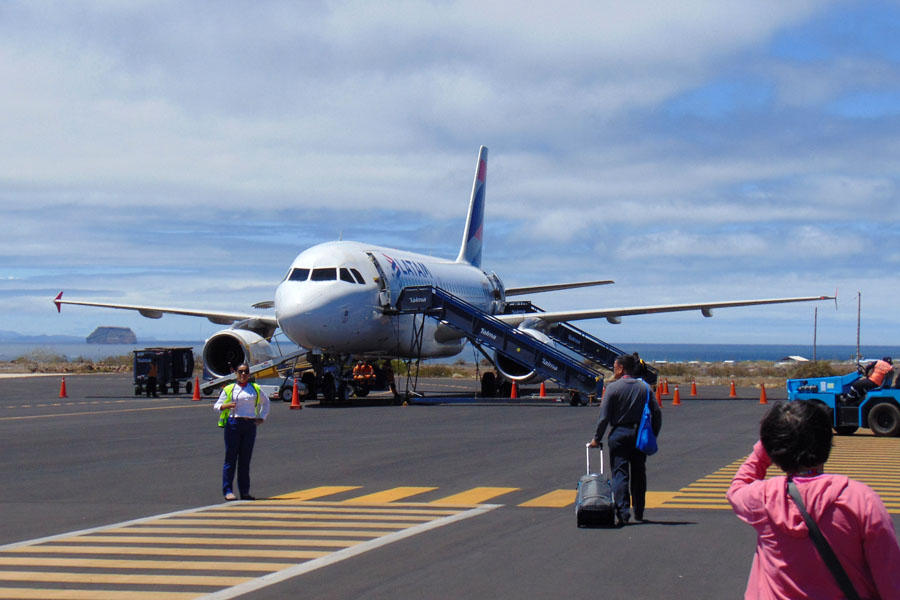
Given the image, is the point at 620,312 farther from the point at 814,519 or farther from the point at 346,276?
the point at 814,519

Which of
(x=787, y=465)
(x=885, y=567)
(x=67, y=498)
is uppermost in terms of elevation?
(x=787, y=465)

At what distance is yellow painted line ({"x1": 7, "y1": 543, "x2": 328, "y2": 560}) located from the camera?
914cm

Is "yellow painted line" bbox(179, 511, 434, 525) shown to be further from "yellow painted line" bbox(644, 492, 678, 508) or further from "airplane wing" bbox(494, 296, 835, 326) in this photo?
"airplane wing" bbox(494, 296, 835, 326)

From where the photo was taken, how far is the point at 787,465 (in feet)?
13.1

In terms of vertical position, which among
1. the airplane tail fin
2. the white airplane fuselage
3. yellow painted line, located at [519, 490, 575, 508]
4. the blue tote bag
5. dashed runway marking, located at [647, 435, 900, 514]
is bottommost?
yellow painted line, located at [519, 490, 575, 508]

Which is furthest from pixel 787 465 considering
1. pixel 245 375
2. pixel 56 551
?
pixel 245 375

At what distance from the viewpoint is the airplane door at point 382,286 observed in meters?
32.3

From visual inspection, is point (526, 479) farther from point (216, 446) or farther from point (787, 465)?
point (787, 465)

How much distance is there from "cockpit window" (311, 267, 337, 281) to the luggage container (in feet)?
31.7

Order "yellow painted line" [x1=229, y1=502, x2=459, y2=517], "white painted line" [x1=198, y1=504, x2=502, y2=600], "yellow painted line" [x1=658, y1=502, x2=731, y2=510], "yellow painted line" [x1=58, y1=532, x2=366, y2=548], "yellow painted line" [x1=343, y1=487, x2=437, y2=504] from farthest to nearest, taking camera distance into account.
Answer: "yellow painted line" [x1=343, y1=487, x2=437, y2=504]
"yellow painted line" [x1=658, y1=502, x2=731, y2=510]
"yellow painted line" [x1=229, y1=502, x2=459, y2=517]
"yellow painted line" [x1=58, y1=532, x2=366, y2=548]
"white painted line" [x1=198, y1=504, x2=502, y2=600]

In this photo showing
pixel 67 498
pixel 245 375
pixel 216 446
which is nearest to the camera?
pixel 67 498

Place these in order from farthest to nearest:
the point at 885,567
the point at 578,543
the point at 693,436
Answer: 1. the point at 693,436
2. the point at 578,543
3. the point at 885,567

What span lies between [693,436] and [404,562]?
1344 cm

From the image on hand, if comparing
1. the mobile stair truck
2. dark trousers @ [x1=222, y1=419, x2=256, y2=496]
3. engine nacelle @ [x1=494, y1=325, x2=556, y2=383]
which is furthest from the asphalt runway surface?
engine nacelle @ [x1=494, y1=325, x2=556, y2=383]
